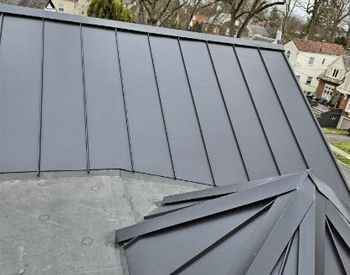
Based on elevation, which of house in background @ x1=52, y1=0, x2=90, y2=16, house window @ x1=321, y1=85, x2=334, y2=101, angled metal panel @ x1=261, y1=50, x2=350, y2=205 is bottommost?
angled metal panel @ x1=261, y1=50, x2=350, y2=205

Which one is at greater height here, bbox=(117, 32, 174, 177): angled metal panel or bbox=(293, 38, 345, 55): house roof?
bbox=(293, 38, 345, 55): house roof

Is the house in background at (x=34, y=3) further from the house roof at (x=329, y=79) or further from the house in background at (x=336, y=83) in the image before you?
the house roof at (x=329, y=79)

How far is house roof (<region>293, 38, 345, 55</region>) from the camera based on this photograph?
40.9 metres

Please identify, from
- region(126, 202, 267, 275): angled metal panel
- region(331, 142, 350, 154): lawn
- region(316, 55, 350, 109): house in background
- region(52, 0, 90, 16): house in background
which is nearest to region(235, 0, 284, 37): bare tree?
region(331, 142, 350, 154): lawn

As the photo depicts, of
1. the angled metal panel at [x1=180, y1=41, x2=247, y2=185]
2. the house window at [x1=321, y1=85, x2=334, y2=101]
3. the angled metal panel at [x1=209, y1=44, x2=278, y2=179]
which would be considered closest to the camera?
the angled metal panel at [x1=180, y1=41, x2=247, y2=185]

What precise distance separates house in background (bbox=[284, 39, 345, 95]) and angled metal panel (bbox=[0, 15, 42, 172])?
39507mm

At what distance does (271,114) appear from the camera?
18.9 feet

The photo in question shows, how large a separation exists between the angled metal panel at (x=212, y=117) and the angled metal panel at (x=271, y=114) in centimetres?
69

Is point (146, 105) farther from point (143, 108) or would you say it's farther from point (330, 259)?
point (330, 259)

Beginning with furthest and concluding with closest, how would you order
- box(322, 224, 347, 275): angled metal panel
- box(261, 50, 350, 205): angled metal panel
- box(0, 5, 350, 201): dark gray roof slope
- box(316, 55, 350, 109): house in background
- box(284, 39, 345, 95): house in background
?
box(284, 39, 345, 95): house in background, box(316, 55, 350, 109): house in background, box(261, 50, 350, 205): angled metal panel, box(0, 5, 350, 201): dark gray roof slope, box(322, 224, 347, 275): angled metal panel

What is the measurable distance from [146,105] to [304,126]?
9.02ft

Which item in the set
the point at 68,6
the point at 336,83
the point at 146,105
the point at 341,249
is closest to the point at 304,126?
the point at 146,105

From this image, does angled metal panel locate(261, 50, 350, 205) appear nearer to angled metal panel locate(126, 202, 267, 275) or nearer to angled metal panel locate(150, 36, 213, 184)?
angled metal panel locate(150, 36, 213, 184)

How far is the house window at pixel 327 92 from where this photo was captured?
131ft
